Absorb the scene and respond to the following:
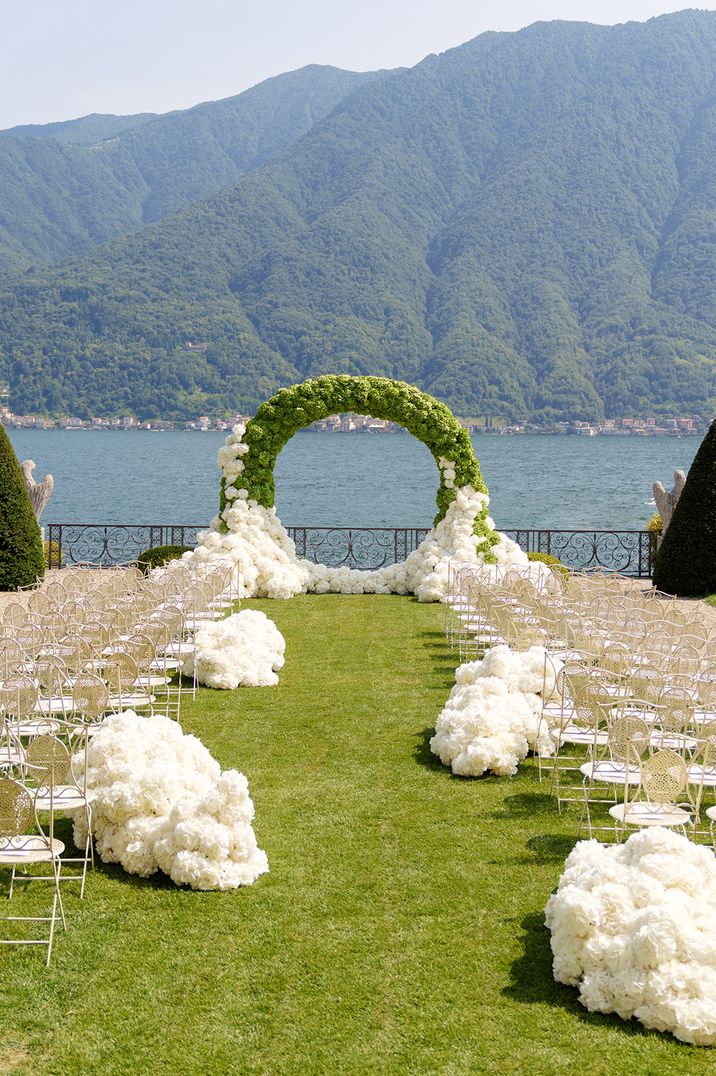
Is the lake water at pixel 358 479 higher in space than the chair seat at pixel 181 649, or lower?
lower

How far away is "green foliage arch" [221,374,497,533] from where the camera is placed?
19734mm

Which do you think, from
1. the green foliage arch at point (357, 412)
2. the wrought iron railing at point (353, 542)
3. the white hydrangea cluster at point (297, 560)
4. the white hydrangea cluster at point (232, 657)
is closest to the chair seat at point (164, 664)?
the white hydrangea cluster at point (232, 657)

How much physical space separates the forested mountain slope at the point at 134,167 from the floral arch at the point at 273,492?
10735 cm

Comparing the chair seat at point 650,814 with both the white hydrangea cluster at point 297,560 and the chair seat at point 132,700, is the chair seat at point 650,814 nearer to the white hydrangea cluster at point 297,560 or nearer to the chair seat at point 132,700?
the chair seat at point 132,700

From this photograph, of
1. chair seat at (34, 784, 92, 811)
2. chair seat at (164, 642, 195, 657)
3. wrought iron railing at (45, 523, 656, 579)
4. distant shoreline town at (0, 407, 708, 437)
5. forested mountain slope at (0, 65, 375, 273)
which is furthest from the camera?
forested mountain slope at (0, 65, 375, 273)

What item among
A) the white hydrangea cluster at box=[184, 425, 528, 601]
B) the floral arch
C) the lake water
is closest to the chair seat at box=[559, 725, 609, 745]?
the white hydrangea cluster at box=[184, 425, 528, 601]

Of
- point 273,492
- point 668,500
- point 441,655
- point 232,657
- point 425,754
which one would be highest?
point 273,492

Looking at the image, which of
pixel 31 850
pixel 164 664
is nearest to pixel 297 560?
pixel 164 664

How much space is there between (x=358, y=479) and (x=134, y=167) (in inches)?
3687

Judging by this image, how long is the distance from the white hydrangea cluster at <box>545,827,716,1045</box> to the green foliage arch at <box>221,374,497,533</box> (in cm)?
1390

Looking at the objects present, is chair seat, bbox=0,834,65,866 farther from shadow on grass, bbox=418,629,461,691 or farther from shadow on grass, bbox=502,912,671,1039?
shadow on grass, bbox=418,629,461,691

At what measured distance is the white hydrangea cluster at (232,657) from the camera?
12.3 m

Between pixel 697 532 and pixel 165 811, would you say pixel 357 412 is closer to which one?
pixel 697 532

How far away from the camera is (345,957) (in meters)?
5.79
